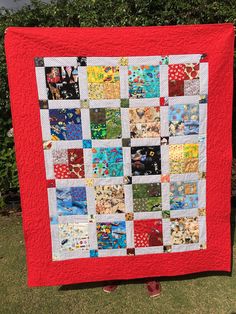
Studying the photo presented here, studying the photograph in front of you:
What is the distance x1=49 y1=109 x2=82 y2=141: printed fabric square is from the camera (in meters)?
1.92

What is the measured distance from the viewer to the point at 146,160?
2008mm

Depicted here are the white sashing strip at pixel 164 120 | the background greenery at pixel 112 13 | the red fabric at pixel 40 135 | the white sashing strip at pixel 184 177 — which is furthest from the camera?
the background greenery at pixel 112 13

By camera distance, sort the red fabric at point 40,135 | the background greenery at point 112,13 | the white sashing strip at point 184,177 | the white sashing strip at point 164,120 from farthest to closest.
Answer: the background greenery at point 112,13 < the white sashing strip at point 184,177 < the white sashing strip at point 164,120 < the red fabric at point 40,135

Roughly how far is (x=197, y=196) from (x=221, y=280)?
67 centimetres

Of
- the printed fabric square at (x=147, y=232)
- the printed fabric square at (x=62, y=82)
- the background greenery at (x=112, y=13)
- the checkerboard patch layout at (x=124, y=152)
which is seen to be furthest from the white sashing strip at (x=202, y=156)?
the background greenery at (x=112, y=13)

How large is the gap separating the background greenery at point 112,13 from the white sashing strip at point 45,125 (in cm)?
138

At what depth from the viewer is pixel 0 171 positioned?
3.26 m

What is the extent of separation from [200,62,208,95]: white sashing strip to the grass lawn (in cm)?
130

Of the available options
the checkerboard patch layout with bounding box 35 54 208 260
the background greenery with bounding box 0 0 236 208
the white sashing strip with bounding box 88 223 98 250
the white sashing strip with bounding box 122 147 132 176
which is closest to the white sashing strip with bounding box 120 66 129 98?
the checkerboard patch layout with bounding box 35 54 208 260

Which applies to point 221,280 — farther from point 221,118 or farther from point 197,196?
point 221,118

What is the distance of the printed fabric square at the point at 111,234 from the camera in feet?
6.84

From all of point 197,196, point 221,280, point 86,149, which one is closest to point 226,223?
point 197,196

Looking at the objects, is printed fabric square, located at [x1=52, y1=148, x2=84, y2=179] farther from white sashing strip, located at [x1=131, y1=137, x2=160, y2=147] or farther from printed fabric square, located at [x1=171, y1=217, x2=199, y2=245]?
printed fabric square, located at [x1=171, y1=217, x2=199, y2=245]

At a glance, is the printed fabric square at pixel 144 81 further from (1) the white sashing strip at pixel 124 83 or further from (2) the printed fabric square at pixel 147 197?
(2) the printed fabric square at pixel 147 197
